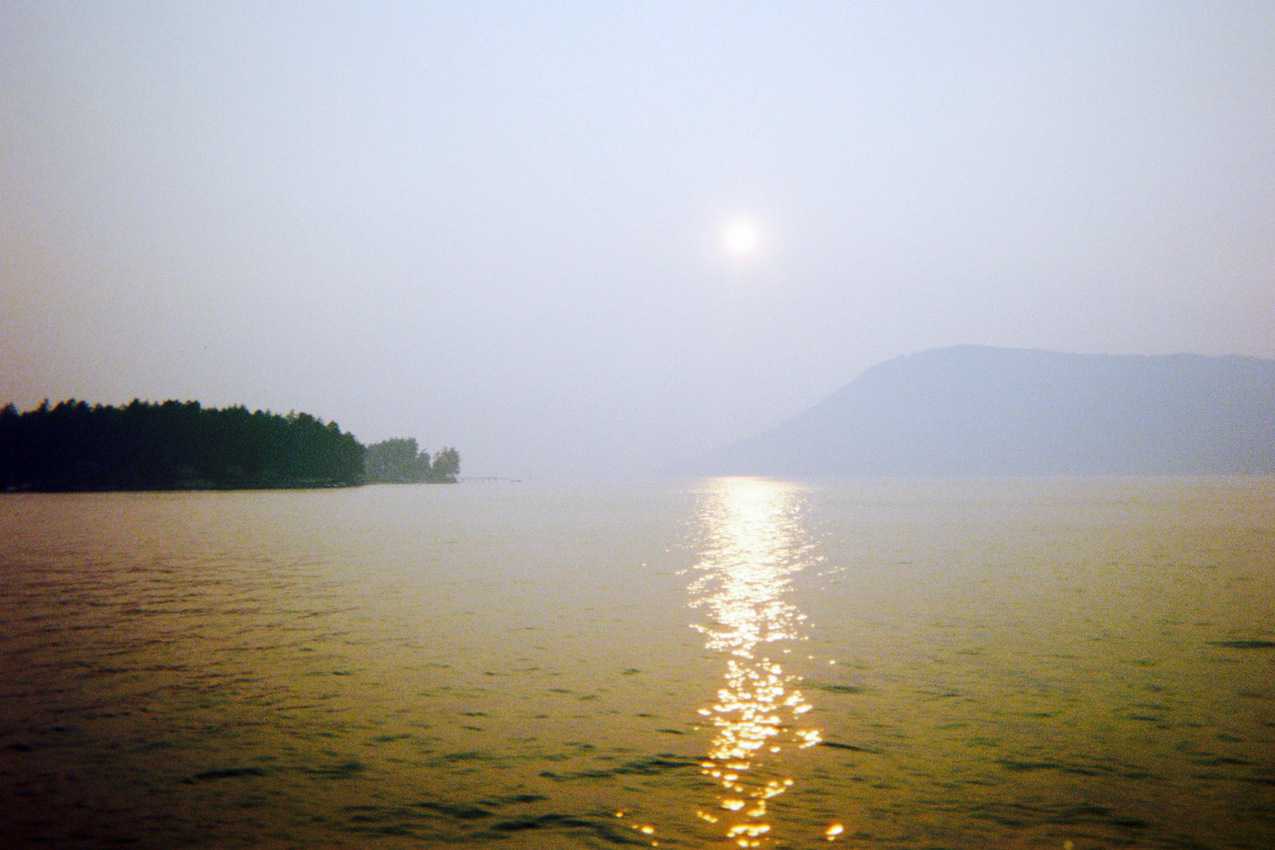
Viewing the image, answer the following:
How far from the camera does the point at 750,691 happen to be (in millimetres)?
23438

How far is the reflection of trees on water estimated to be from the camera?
1530 cm

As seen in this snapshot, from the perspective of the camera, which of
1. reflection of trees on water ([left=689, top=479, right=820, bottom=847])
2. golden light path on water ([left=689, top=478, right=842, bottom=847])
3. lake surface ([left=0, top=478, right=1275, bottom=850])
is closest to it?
lake surface ([left=0, top=478, right=1275, bottom=850])

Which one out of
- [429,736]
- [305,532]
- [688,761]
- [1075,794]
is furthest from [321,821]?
[305,532]

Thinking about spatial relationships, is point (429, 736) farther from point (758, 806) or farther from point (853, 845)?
point (853, 845)

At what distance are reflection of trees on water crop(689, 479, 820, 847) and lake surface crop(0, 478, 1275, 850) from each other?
0.34 ft

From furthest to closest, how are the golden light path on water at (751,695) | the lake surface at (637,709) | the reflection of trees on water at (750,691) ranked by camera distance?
the reflection of trees on water at (750,691) → the golden light path on water at (751,695) → the lake surface at (637,709)

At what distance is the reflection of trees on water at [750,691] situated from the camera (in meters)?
15.3

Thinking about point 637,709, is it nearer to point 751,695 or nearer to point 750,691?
point 751,695

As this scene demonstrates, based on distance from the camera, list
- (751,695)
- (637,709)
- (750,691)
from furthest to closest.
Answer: (750,691)
(751,695)
(637,709)

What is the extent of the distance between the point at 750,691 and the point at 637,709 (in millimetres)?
3434

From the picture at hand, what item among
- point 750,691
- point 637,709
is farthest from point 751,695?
point 637,709

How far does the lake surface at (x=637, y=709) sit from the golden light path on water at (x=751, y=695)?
0.11 metres

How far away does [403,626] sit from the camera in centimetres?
3372

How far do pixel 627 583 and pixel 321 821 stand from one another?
3379 cm
